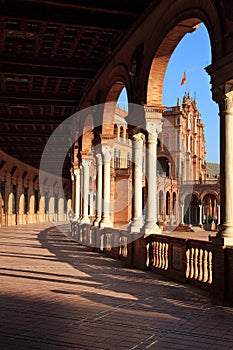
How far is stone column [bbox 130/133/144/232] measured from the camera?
12742 mm

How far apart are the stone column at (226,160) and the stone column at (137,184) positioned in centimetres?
487

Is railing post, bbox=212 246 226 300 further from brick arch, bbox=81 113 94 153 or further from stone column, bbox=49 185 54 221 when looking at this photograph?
stone column, bbox=49 185 54 221

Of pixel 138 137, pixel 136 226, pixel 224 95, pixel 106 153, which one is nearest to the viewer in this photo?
pixel 224 95

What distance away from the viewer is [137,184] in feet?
42.8

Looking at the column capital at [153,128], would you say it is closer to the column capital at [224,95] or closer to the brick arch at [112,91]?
the brick arch at [112,91]

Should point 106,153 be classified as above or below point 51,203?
above

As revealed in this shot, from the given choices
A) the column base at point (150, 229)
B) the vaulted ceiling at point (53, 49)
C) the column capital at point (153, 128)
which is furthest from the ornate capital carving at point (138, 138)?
the vaulted ceiling at point (53, 49)

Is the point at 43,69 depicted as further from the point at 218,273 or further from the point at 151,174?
the point at 218,273

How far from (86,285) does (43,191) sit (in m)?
41.3

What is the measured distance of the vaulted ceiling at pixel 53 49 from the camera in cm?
1147

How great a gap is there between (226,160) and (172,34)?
11.9ft

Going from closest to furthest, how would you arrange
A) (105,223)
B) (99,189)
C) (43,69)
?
(43,69) < (105,223) < (99,189)

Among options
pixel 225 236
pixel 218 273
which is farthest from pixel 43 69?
pixel 218 273

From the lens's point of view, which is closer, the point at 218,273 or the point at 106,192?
the point at 218,273
